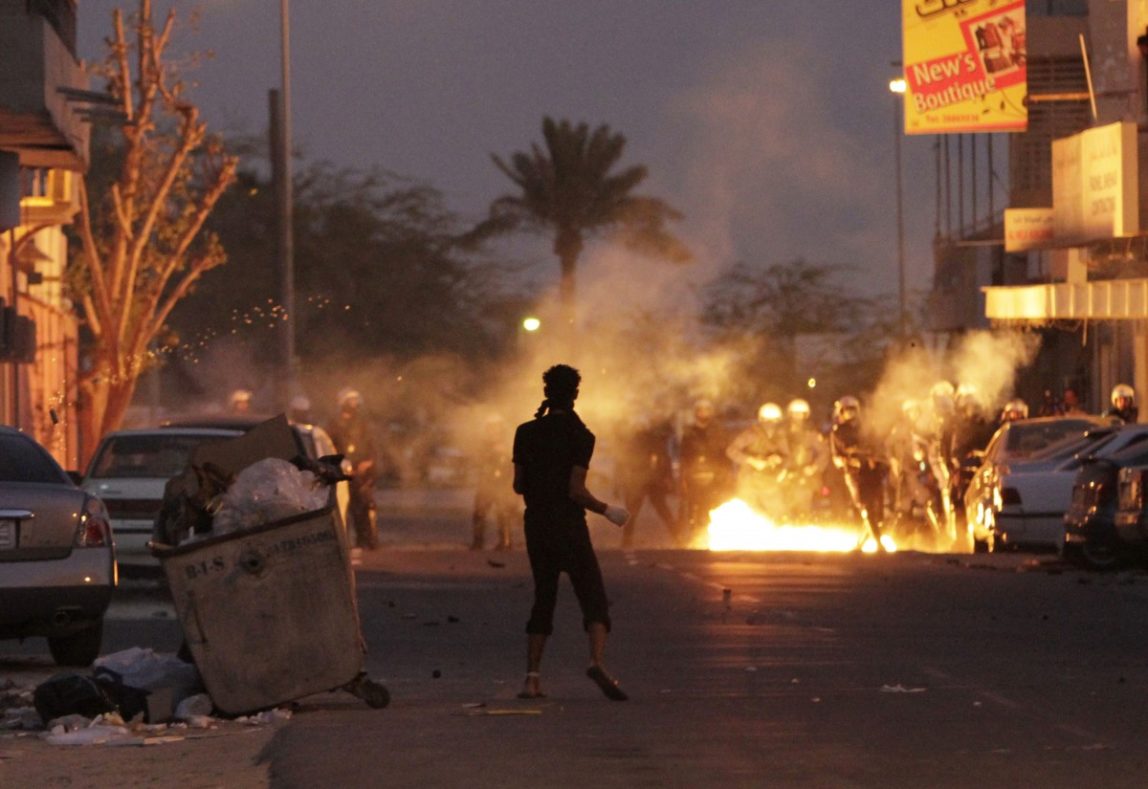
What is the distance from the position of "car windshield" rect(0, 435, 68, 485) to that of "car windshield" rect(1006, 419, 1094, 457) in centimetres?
1570

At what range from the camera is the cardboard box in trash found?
1152cm

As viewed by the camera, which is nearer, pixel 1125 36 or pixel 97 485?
pixel 97 485

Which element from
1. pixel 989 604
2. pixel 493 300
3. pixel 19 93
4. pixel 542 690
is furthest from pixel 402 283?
pixel 542 690

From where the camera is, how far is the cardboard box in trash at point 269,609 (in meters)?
11.5

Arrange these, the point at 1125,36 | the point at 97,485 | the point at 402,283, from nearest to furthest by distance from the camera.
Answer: the point at 97,485 < the point at 1125,36 < the point at 402,283

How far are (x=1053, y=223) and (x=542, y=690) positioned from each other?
34160mm

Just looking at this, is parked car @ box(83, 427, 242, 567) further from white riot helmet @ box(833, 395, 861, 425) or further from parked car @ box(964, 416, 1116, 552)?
white riot helmet @ box(833, 395, 861, 425)

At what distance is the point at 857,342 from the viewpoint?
8888 cm

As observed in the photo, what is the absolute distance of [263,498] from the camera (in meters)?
11.7

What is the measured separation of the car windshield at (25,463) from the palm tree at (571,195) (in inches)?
1848

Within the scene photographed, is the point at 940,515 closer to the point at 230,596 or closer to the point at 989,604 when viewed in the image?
the point at 989,604

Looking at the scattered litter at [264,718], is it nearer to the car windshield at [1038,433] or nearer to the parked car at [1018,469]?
the parked car at [1018,469]

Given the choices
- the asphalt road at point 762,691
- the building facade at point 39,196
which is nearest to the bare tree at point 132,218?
the building facade at point 39,196

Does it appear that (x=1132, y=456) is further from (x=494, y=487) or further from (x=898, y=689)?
(x=898, y=689)
